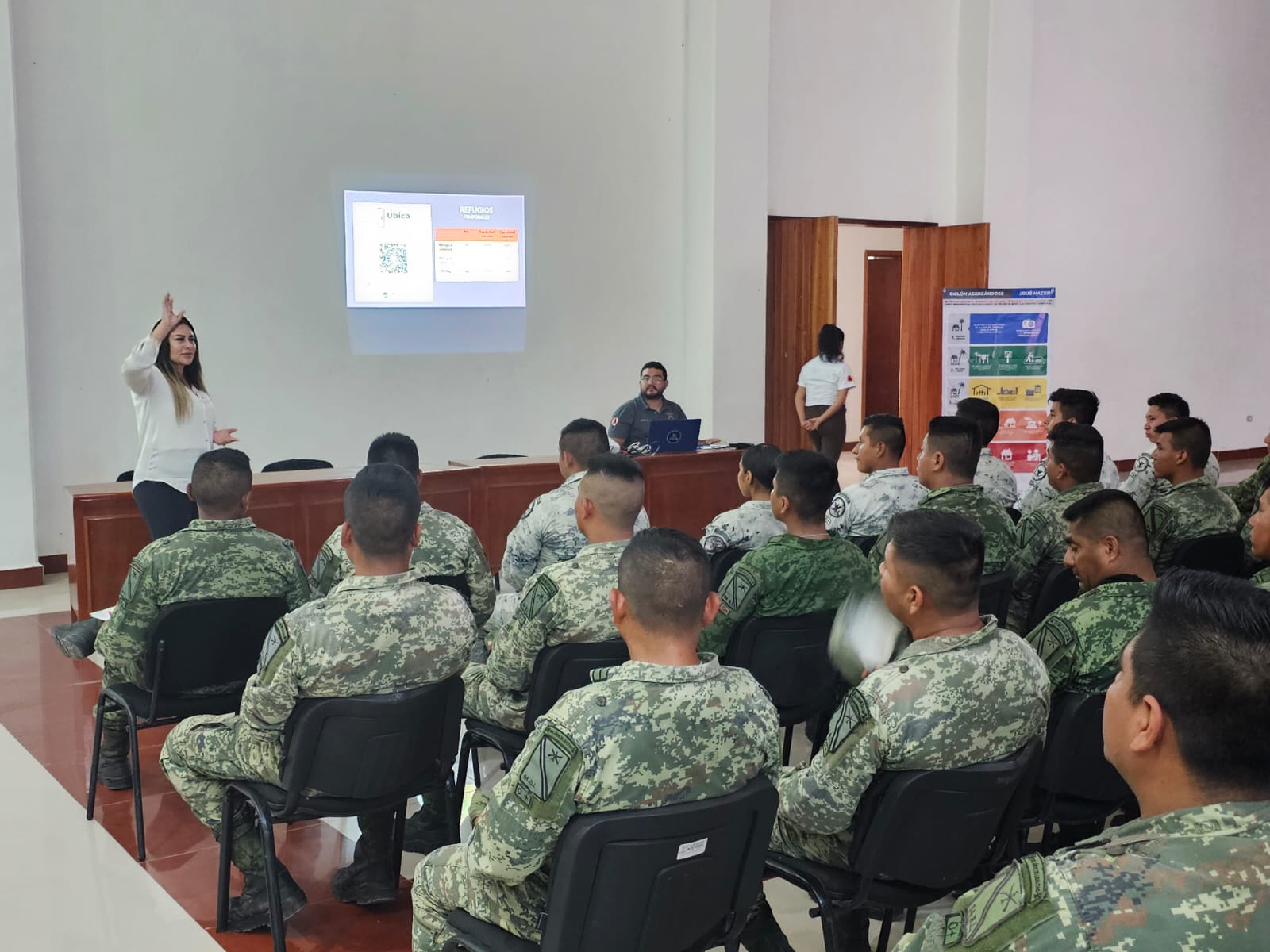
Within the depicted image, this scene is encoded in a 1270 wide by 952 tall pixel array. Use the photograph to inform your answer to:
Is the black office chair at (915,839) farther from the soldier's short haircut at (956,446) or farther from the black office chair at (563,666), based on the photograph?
the soldier's short haircut at (956,446)

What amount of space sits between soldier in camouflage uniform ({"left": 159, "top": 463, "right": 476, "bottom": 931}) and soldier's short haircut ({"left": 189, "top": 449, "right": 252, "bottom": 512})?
667 millimetres

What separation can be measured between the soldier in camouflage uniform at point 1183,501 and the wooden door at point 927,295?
581 centimetres

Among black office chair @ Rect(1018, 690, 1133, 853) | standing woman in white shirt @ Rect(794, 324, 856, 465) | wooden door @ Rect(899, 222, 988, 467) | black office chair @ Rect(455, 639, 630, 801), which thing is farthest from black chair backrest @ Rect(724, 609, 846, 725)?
wooden door @ Rect(899, 222, 988, 467)

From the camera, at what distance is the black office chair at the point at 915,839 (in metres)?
2.17

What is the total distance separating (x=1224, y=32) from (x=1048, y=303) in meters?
6.20

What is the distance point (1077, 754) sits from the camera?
2.72m

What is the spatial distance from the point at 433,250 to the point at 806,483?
18.6 feet

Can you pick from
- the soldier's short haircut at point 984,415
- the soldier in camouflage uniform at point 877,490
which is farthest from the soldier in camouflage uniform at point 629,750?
the soldier's short haircut at point 984,415

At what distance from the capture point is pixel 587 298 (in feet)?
30.3

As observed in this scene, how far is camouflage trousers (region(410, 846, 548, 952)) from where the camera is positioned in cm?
204

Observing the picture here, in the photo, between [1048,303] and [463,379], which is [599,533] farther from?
[1048,303]

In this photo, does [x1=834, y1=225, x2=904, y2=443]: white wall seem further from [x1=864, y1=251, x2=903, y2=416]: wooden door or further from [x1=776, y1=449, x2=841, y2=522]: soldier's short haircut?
[x1=776, y1=449, x2=841, y2=522]: soldier's short haircut

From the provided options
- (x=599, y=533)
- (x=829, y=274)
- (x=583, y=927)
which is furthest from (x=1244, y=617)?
(x=829, y=274)

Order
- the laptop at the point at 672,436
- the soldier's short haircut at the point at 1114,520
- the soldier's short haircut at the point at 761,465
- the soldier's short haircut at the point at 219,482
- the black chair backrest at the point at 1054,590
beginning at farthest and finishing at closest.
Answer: the laptop at the point at 672,436, the soldier's short haircut at the point at 761,465, the black chair backrest at the point at 1054,590, the soldier's short haircut at the point at 219,482, the soldier's short haircut at the point at 1114,520
